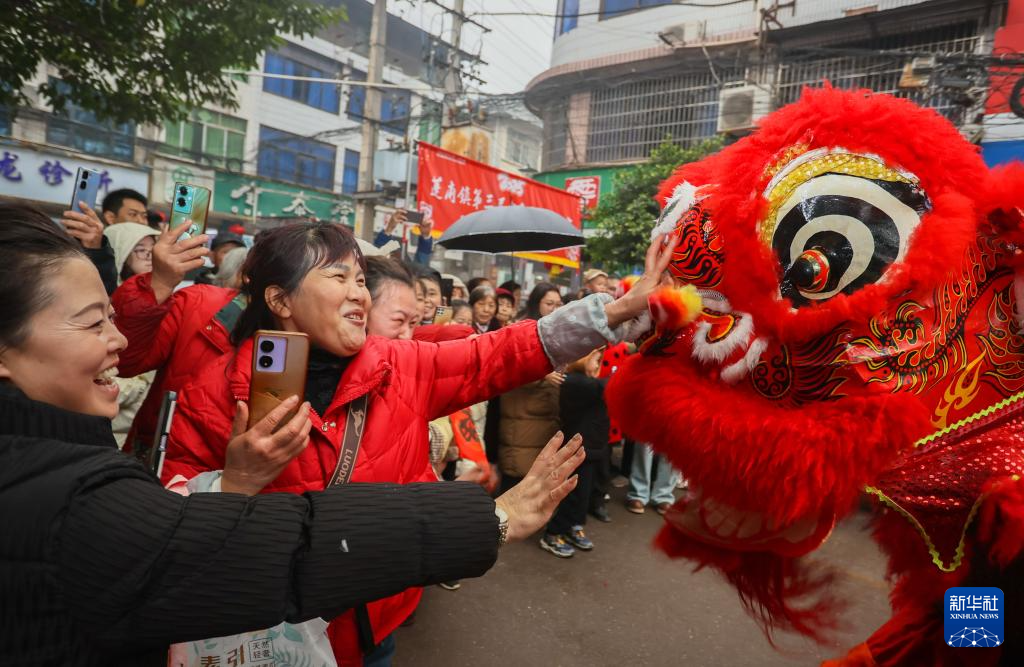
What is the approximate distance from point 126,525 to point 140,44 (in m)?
4.81

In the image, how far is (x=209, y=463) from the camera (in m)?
1.47

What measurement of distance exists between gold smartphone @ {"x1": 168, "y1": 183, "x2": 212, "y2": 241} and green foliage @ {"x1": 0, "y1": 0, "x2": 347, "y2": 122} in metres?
2.89

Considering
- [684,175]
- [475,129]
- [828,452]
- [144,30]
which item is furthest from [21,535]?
[475,129]

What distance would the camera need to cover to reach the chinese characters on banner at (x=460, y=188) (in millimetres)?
6953

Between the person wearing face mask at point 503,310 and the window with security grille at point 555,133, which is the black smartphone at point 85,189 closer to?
the person wearing face mask at point 503,310

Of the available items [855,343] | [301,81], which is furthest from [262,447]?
[301,81]

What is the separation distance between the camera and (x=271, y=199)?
58.6 feet

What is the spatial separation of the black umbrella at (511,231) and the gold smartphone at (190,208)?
3.37m

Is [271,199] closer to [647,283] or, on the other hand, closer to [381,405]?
[381,405]

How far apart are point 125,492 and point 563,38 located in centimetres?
1744

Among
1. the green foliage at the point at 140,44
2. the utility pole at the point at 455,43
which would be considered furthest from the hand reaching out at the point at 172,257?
the utility pole at the point at 455,43

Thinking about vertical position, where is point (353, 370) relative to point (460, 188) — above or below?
below

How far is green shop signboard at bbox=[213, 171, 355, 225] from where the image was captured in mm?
16906

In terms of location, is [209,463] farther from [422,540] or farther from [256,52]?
[256,52]
